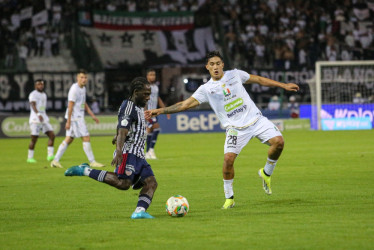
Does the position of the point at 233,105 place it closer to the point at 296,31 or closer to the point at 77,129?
the point at 77,129

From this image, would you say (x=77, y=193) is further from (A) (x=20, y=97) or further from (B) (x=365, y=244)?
(A) (x=20, y=97)

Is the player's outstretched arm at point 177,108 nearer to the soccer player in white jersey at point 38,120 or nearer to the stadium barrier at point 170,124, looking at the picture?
the soccer player in white jersey at point 38,120

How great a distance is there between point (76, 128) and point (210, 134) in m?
15.2

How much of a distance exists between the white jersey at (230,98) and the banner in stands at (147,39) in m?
26.4

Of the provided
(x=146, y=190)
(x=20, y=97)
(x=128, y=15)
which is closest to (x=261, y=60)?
(x=128, y=15)

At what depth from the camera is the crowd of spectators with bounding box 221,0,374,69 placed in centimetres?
3931

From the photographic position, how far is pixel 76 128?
58.1 feet

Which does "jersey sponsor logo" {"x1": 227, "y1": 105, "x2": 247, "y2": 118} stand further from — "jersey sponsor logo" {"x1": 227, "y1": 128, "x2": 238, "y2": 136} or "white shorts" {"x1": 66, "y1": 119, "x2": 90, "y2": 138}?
"white shorts" {"x1": 66, "y1": 119, "x2": 90, "y2": 138}

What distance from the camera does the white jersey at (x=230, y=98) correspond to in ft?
33.4

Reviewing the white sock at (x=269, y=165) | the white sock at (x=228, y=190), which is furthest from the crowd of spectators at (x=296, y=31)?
the white sock at (x=228, y=190)

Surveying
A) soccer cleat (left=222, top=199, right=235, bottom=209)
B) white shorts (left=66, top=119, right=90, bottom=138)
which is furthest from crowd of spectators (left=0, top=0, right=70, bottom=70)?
soccer cleat (left=222, top=199, right=235, bottom=209)

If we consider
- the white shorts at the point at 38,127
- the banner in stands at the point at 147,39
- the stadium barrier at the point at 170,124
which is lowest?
the stadium barrier at the point at 170,124

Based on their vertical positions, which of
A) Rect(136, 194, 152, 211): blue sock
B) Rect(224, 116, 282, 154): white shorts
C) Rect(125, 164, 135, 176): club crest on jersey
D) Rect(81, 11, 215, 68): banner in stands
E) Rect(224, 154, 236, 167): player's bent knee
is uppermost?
Rect(81, 11, 215, 68): banner in stands

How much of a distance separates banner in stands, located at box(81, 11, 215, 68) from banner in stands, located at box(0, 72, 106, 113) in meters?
2.79
